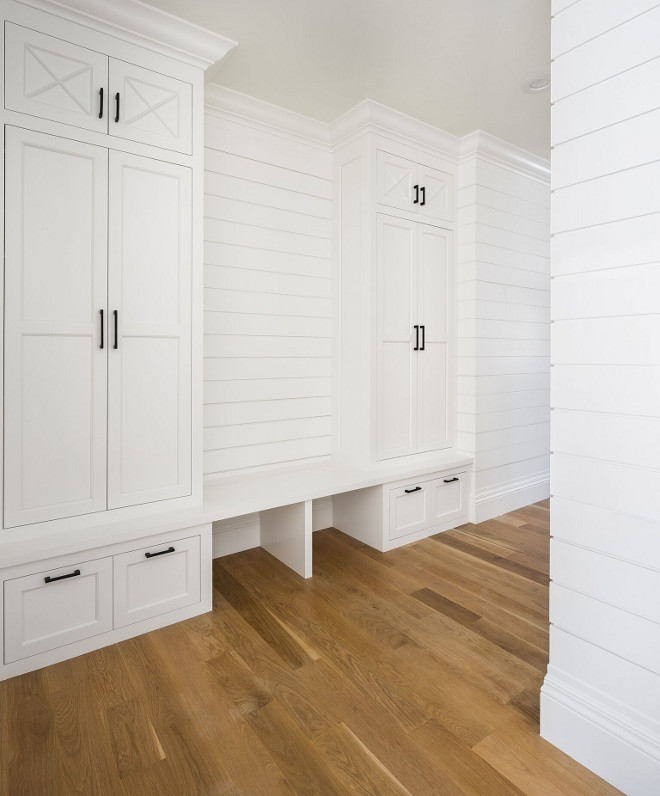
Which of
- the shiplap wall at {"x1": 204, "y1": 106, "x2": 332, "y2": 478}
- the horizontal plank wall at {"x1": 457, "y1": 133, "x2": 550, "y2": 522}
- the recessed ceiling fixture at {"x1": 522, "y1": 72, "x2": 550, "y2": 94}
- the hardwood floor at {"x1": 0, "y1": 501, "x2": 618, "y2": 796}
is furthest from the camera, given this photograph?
the horizontal plank wall at {"x1": 457, "y1": 133, "x2": 550, "y2": 522}

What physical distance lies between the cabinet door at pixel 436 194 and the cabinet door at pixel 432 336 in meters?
0.11

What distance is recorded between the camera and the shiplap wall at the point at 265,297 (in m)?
2.78

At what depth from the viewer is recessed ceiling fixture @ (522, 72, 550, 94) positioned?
258cm

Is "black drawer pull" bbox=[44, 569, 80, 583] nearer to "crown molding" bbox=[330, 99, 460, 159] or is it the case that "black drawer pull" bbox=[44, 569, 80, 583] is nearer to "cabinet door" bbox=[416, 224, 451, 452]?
"cabinet door" bbox=[416, 224, 451, 452]

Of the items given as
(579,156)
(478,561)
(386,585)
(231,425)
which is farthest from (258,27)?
(478,561)

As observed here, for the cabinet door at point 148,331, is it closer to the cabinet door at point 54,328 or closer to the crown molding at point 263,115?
the cabinet door at point 54,328

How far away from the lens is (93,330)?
79.3 inches

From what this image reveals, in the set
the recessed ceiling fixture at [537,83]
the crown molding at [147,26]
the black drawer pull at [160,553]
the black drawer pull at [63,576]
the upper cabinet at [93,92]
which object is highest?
the recessed ceiling fixture at [537,83]

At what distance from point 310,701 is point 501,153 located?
11.6 feet

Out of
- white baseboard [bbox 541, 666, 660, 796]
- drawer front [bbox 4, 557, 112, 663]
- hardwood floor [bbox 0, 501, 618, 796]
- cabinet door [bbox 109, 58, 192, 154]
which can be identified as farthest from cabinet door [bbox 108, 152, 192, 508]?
white baseboard [bbox 541, 666, 660, 796]

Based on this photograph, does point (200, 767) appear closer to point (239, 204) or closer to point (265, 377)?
point (265, 377)

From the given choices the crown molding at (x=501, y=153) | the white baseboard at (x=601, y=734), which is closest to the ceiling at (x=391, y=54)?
the crown molding at (x=501, y=153)

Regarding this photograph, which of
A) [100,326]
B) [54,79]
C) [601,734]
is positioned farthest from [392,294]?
[601,734]

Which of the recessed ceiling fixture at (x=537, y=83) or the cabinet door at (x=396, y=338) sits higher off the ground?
the recessed ceiling fixture at (x=537, y=83)
